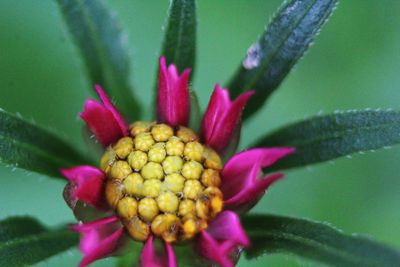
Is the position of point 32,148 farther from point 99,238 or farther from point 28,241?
point 99,238

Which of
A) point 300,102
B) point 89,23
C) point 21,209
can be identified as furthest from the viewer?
point 300,102

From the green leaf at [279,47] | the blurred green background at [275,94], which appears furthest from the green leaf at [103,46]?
the blurred green background at [275,94]

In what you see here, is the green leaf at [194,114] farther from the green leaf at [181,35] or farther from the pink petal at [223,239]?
the pink petal at [223,239]

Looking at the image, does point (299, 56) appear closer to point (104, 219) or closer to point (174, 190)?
point (174, 190)

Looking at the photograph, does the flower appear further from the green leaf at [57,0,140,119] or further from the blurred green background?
the blurred green background

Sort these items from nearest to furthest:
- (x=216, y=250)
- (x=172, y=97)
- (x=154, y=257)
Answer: (x=216, y=250) → (x=154, y=257) → (x=172, y=97)

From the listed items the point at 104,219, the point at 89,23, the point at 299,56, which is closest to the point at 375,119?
the point at 299,56

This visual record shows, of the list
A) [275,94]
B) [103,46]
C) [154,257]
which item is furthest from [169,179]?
[275,94]
